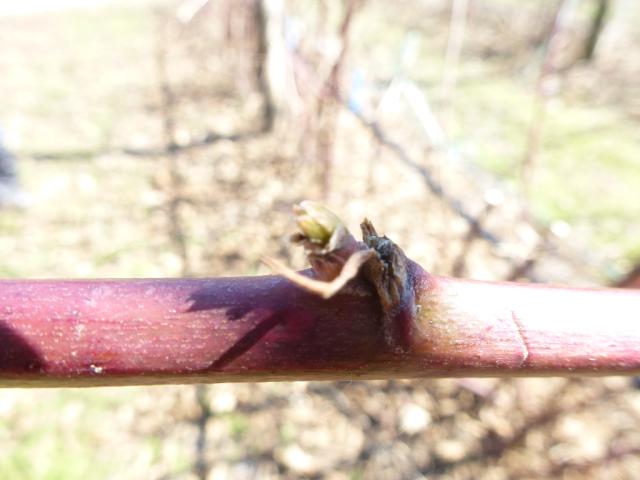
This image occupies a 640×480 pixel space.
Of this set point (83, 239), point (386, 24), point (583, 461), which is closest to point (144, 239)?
point (83, 239)

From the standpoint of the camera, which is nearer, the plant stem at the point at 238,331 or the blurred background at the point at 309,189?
the plant stem at the point at 238,331

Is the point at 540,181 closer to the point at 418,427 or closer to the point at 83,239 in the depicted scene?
the point at 418,427

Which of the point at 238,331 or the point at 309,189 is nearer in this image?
the point at 238,331

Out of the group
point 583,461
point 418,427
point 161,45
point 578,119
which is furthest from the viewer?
point 161,45

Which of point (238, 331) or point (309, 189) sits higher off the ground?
point (238, 331)

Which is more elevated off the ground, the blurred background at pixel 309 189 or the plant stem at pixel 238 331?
the plant stem at pixel 238 331
